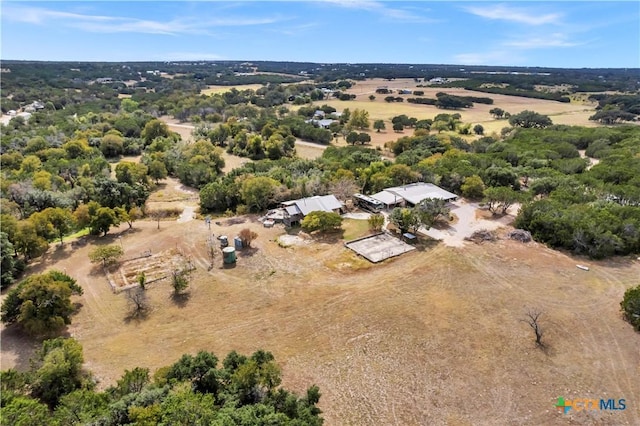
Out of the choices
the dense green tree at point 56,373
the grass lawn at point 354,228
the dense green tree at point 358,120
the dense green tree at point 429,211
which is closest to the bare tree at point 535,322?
the dense green tree at point 429,211

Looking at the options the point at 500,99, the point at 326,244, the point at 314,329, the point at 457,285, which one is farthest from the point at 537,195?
the point at 500,99

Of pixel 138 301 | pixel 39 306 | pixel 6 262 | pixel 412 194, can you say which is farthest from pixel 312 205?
pixel 6 262

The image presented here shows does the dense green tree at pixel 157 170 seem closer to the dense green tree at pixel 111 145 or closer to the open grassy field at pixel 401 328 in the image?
the dense green tree at pixel 111 145

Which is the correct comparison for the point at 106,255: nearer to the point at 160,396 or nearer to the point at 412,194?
the point at 160,396

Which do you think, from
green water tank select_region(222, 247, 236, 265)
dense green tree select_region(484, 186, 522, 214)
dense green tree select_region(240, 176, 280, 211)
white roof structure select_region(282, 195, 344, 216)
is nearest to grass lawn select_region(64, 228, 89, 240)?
dense green tree select_region(240, 176, 280, 211)

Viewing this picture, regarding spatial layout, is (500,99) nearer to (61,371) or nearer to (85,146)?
(85,146)

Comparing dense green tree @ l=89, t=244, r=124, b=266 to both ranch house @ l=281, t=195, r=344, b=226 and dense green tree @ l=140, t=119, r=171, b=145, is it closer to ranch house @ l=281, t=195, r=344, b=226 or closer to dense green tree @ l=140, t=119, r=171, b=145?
ranch house @ l=281, t=195, r=344, b=226
